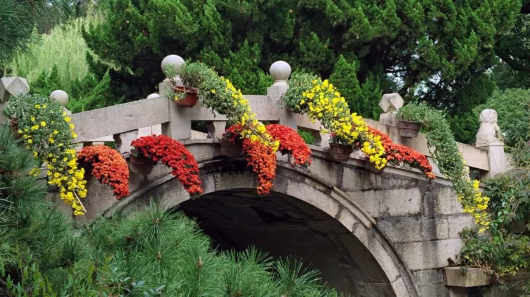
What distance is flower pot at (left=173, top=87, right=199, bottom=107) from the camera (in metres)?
5.67

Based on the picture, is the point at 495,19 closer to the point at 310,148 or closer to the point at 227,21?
the point at 227,21

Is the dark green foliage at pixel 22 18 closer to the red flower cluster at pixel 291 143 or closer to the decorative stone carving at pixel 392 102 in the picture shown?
the red flower cluster at pixel 291 143

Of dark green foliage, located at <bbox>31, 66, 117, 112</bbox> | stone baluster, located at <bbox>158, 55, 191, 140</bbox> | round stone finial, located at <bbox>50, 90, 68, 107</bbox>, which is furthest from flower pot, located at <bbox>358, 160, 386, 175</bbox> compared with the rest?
dark green foliage, located at <bbox>31, 66, 117, 112</bbox>

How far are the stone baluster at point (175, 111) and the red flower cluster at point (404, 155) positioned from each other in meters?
1.48

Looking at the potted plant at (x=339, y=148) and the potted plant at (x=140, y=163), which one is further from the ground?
the potted plant at (x=339, y=148)

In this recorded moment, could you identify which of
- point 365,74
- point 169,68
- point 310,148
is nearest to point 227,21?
point 365,74

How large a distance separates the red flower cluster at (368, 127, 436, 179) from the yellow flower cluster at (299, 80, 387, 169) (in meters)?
0.12

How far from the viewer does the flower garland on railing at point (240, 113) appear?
5629 millimetres

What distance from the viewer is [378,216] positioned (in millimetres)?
7082

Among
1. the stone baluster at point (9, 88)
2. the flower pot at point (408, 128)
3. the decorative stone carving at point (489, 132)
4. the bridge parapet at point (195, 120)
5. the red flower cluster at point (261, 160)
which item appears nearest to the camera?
the stone baluster at point (9, 88)

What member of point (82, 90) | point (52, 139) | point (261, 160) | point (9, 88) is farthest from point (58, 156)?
point (82, 90)

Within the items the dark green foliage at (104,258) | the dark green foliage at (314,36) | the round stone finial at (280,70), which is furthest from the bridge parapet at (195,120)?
the dark green foliage at (314,36)

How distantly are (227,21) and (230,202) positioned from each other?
367 centimetres

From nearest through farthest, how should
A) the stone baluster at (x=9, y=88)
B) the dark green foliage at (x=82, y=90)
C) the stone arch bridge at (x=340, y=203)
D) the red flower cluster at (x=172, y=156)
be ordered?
1. the stone baluster at (x=9, y=88)
2. the red flower cluster at (x=172, y=156)
3. the stone arch bridge at (x=340, y=203)
4. the dark green foliage at (x=82, y=90)
